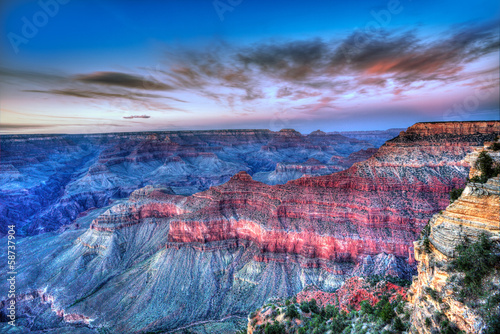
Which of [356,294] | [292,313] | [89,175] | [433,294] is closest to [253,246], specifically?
[356,294]

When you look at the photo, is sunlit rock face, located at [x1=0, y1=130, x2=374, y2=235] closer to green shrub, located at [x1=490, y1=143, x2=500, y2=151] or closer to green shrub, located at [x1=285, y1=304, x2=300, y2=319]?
green shrub, located at [x1=285, y1=304, x2=300, y2=319]

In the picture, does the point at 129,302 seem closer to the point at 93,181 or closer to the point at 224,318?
the point at 224,318

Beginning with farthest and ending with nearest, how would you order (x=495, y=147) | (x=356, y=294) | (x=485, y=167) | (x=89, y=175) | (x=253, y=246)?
(x=89, y=175) < (x=253, y=246) < (x=356, y=294) < (x=495, y=147) < (x=485, y=167)

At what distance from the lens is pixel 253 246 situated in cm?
5053

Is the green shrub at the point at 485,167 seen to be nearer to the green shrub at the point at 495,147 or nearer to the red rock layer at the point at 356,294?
the green shrub at the point at 495,147

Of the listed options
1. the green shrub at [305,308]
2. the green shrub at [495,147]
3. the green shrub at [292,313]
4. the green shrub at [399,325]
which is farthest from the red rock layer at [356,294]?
the green shrub at [495,147]

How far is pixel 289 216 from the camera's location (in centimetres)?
4850

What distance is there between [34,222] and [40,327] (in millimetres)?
85859

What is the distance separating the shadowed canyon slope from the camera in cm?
4125

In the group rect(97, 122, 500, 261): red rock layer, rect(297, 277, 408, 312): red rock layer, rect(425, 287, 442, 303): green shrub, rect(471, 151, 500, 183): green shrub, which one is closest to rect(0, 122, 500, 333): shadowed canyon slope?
rect(97, 122, 500, 261): red rock layer

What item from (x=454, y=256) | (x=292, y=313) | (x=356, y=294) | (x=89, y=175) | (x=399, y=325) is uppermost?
(x=454, y=256)

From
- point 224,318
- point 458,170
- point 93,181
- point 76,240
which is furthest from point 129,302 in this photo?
point 93,181

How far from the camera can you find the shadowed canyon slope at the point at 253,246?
135ft

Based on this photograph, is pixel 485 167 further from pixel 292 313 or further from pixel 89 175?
pixel 89 175
